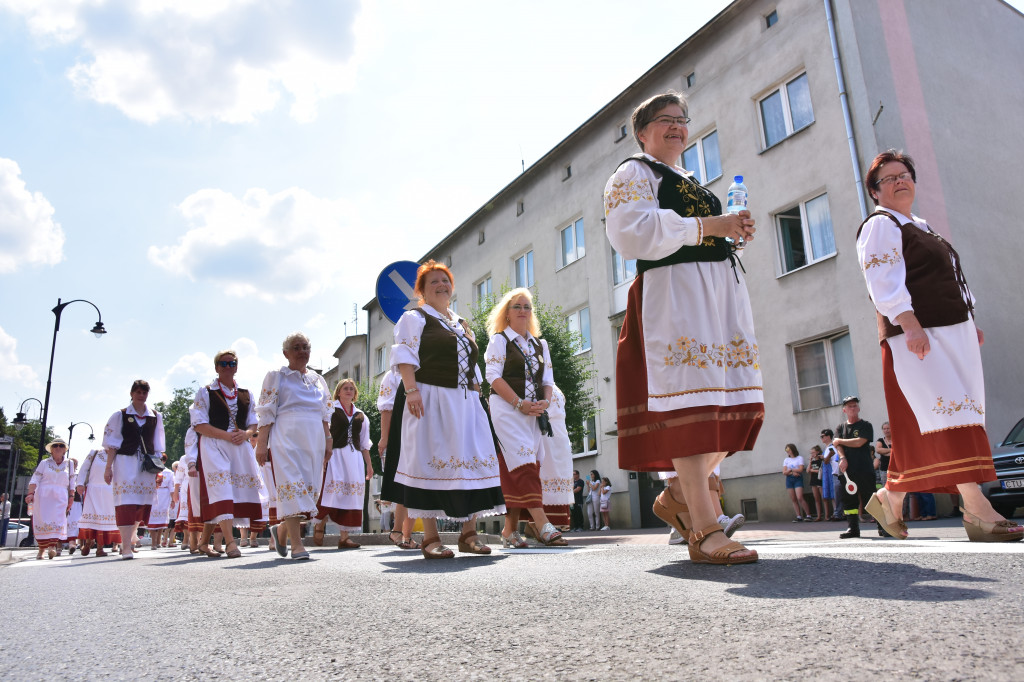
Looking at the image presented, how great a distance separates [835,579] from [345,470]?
9.35m

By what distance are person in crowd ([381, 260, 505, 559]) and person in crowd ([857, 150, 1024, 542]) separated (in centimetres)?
294

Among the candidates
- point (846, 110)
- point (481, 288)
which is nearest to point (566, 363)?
point (846, 110)

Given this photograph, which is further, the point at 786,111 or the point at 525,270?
the point at 525,270

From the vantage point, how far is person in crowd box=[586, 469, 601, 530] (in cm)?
2286

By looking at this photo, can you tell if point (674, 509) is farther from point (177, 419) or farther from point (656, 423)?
point (177, 419)

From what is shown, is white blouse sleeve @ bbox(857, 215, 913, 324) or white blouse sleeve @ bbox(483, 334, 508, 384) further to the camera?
white blouse sleeve @ bbox(483, 334, 508, 384)

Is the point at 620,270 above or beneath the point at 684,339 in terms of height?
above

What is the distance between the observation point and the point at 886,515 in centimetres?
507

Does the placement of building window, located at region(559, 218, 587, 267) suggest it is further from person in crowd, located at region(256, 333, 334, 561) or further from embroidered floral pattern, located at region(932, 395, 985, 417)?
embroidered floral pattern, located at region(932, 395, 985, 417)

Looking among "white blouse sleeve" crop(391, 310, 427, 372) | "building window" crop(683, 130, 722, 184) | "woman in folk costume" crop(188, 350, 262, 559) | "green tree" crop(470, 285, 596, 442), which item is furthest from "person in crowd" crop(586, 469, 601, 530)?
"white blouse sleeve" crop(391, 310, 427, 372)

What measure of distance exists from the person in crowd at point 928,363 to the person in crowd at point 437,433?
116 inches

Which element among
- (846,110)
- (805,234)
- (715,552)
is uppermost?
(846,110)

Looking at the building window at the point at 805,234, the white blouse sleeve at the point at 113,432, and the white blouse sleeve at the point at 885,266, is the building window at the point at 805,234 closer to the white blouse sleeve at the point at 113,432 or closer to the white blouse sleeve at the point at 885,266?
the white blouse sleeve at the point at 885,266

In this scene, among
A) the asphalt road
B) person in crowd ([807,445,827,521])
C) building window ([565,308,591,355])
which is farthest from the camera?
building window ([565,308,591,355])
